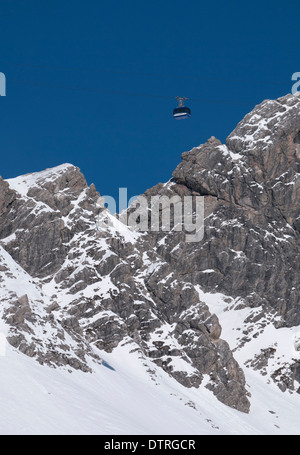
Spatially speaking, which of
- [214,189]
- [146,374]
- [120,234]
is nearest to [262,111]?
[214,189]

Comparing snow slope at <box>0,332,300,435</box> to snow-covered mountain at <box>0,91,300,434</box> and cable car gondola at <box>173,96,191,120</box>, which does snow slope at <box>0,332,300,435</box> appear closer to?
snow-covered mountain at <box>0,91,300,434</box>

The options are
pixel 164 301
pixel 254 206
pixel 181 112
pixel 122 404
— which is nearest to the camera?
pixel 181 112

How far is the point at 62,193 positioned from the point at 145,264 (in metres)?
17.4

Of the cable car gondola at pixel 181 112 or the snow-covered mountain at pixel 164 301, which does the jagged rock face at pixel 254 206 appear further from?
the cable car gondola at pixel 181 112

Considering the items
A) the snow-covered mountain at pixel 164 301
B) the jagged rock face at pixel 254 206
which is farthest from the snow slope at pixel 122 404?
the jagged rock face at pixel 254 206

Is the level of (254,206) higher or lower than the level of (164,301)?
higher

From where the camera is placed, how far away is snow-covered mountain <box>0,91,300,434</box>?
344 ft

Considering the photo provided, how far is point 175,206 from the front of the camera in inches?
7136

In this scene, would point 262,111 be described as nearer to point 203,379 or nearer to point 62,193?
point 62,193

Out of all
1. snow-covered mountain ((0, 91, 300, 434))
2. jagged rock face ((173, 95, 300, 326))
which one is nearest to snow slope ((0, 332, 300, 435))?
snow-covered mountain ((0, 91, 300, 434))

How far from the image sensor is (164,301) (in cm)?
15200

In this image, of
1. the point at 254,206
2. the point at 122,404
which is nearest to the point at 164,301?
the point at 254,206

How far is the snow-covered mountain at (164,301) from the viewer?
105 meters

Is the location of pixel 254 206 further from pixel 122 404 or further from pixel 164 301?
pixel 122 404
